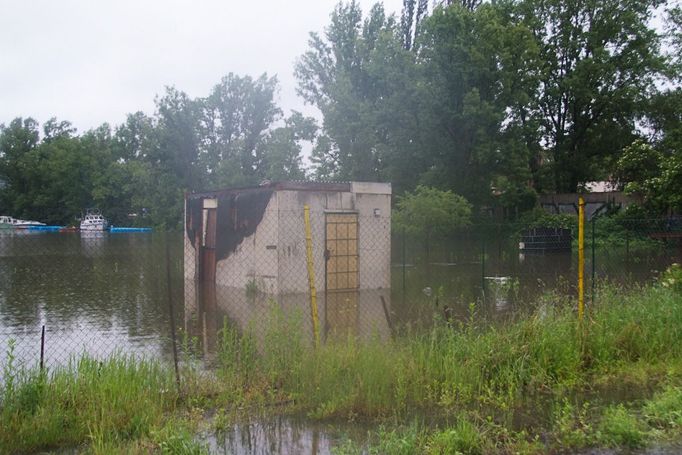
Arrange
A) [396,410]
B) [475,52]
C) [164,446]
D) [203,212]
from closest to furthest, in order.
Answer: [164,446] → [396,410] → [203,212] → [475,52]

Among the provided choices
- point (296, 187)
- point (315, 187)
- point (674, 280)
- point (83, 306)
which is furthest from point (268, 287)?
point (674, 280)

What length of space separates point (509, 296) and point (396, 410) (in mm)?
10015

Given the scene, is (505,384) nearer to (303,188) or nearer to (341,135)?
(303,188)

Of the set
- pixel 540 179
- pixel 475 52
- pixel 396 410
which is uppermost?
pixel 475 52

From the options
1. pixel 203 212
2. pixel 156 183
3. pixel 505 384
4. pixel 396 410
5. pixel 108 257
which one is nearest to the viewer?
pixel 396 410

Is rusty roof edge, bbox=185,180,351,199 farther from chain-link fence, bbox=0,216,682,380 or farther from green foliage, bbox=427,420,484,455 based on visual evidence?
green foliage, bbox=427,420,484,455

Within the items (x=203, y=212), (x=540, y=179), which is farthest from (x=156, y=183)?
(x=203, y=212)

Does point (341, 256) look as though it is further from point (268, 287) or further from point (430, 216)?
point (430, 216)

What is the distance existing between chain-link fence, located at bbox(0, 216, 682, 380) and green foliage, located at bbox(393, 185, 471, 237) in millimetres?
1364

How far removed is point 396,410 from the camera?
5844 millimetres

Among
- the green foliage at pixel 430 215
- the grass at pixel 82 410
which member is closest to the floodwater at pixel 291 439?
the grass at pixel 82 410

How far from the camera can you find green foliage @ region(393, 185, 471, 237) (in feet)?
94.1

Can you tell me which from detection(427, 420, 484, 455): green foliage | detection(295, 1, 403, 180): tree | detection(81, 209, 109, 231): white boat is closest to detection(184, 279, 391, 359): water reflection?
detection(427, 420, 484, 455): green foliage

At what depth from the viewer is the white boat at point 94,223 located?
236ft
